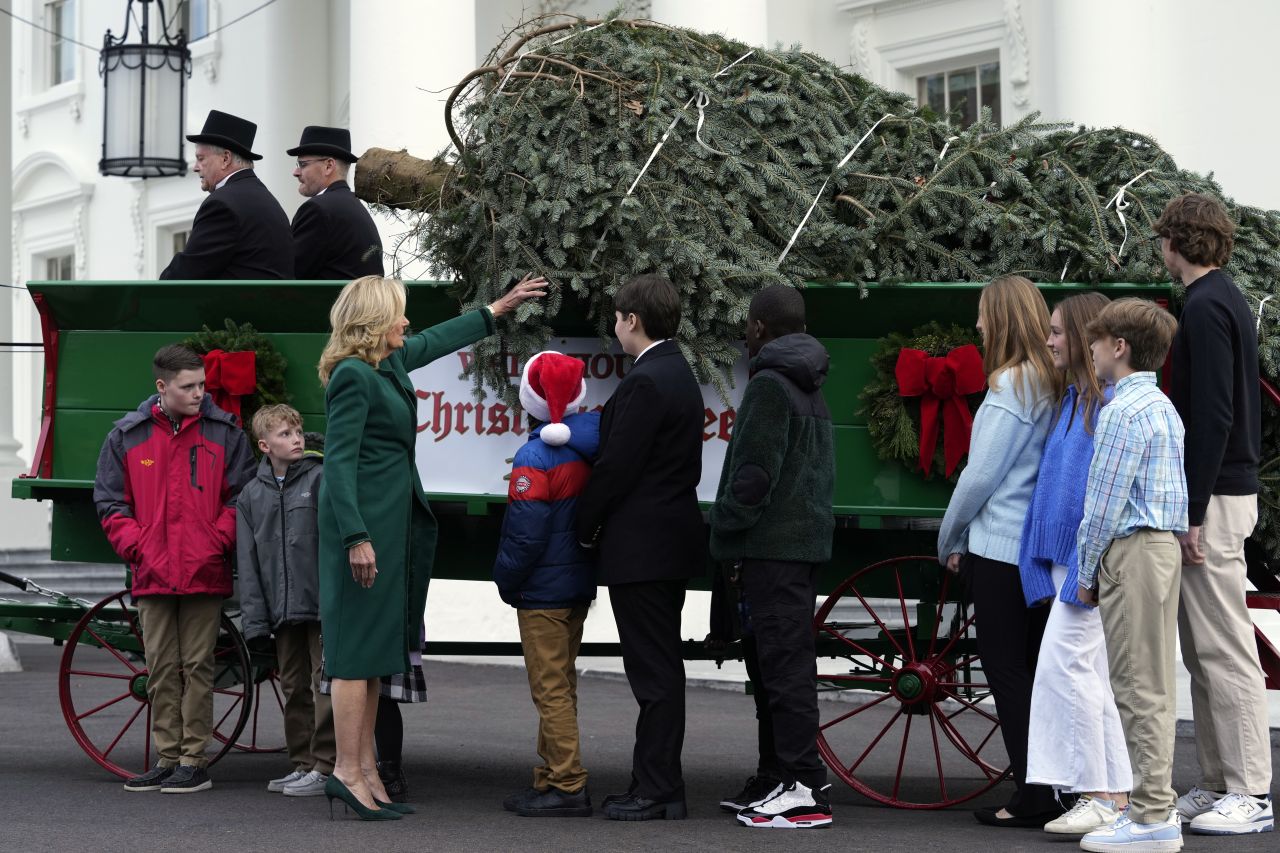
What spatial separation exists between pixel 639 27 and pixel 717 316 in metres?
1.22

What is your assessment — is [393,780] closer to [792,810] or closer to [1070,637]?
[792,810]

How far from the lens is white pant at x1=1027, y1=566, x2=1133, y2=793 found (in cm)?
571

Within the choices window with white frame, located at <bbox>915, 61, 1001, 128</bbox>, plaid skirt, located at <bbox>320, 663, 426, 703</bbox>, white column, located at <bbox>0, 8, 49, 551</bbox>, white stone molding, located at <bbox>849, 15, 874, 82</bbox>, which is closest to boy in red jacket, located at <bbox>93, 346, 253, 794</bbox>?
plaid skirt, located at <bbox>320, 663, 426, 703</bbox>

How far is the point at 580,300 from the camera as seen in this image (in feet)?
21.2

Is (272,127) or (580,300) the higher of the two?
(272,127)

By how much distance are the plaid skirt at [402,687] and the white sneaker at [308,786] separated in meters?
0.49

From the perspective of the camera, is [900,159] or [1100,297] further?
[900,159]

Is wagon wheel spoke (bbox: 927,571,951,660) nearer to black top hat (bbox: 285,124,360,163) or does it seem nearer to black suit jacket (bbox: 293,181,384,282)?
black suit jacket (bbox: 293,181,384,282)

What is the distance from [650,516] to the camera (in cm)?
601

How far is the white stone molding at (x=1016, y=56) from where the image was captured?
42.1ft

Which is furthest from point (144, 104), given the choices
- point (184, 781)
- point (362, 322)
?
point (362, 322)

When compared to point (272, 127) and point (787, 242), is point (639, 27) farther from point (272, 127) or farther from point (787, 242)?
point (272, 127)

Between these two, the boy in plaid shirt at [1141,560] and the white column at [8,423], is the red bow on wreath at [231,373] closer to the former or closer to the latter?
the boy in plaid shirt at [1141,560]

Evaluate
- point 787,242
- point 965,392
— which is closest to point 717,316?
point 787,242
